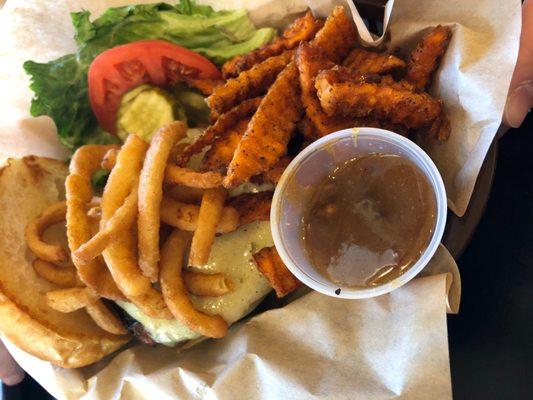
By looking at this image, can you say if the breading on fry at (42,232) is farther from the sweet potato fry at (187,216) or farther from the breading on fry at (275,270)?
the breading on fry at (275,270)

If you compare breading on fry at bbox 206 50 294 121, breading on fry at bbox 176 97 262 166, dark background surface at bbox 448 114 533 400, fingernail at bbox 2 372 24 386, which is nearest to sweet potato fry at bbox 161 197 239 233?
breading on fry at bbox 176 97 262 166

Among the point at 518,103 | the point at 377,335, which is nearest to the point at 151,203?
the point at 377,335

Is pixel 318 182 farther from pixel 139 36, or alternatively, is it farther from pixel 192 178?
pixel 139 36

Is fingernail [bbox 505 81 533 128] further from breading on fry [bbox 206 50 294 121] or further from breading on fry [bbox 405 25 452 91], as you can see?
breading on fry [bbox 206 50 294 121]

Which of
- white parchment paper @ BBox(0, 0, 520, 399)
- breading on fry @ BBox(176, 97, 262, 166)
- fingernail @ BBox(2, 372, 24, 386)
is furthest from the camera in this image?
fingernail @ BBox(2, 372, 24, 386)

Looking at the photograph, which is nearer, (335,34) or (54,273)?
(335,34)

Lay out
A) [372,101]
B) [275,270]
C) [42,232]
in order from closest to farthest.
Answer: [372,101]
[275,270]
[42,232]
